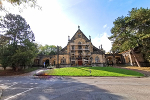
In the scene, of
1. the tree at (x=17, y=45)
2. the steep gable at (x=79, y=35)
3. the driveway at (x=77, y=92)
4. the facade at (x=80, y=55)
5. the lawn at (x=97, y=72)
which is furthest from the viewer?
the steep gable at (x=79, y=35)

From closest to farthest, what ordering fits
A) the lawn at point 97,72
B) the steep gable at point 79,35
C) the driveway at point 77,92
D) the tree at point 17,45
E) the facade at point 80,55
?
the driveway at point 77,92, the lawn at point 97,72, the tree at point 17,45, the facade at point 80,55, the steep gable at point 79,35

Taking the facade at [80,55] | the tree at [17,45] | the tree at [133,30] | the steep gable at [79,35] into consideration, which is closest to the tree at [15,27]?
the tree at [17,45]

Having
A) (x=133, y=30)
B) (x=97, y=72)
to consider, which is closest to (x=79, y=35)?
(x=133, y=30)

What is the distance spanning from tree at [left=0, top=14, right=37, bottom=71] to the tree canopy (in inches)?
1020

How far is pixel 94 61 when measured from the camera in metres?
28.8

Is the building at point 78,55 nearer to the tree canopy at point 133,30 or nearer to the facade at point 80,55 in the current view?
the facade at point 80,55

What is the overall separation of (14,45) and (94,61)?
24811mm

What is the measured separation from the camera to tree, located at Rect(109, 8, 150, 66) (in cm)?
2089

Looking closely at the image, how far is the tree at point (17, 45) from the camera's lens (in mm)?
18380

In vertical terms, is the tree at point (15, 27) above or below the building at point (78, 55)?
above

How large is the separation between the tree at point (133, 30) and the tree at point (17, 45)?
25905mm

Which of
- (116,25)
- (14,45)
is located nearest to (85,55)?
→ (116,25)

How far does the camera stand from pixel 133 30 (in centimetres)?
2475

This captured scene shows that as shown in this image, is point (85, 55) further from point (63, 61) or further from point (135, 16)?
point (135, 16)
